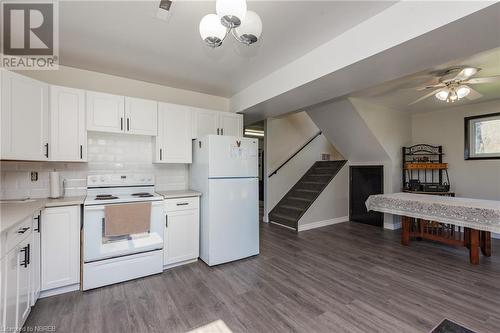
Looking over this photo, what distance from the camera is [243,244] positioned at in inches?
130

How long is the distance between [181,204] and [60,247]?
1290 millimetres

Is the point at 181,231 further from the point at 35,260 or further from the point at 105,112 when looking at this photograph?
the point at 105,112

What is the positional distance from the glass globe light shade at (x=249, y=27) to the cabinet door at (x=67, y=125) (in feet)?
7.38

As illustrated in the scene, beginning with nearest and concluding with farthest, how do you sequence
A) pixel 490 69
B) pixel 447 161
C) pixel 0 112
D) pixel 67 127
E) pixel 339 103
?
pixel 0 112
pixel 67 127
pixel 490 69
pixel 339 103
pixel 447 161

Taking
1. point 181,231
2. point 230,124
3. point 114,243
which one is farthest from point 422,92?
point 114,243

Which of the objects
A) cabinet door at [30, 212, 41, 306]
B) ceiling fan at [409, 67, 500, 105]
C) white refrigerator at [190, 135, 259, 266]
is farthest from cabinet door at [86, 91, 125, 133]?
ceiling fan at [409, 67, 500, 105]

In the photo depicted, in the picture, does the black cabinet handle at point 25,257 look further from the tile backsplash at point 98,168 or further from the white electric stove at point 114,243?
the tile backsplash at point 98,168

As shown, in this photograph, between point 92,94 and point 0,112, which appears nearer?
point 0,112

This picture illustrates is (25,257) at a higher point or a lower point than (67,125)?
lower

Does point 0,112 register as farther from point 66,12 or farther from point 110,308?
point 110,308

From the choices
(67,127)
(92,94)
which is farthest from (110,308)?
(92,94)

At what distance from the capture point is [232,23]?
1396mm

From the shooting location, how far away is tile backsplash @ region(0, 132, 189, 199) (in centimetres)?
259

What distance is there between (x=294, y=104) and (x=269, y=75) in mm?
639
